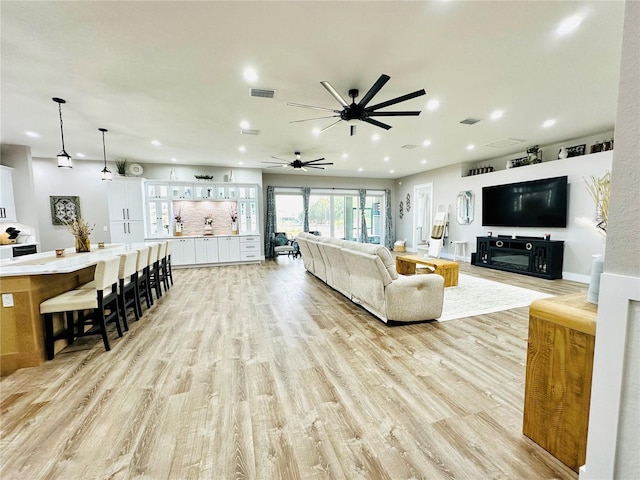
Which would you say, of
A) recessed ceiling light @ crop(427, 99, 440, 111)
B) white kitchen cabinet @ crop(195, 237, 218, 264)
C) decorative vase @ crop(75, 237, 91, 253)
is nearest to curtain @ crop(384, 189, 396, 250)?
white kitchen cabinet @ crop(195, 237, 218, 264)

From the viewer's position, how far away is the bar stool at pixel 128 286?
122 inches

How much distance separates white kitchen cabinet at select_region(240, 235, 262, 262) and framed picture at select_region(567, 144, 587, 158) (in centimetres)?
777

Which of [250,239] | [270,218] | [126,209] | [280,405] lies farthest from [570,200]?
[126,209]

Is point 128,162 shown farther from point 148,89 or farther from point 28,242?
point 148,89

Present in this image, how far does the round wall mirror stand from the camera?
314 inches

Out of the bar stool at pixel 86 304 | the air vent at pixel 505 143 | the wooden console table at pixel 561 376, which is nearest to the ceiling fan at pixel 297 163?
the air vent at pixel 505 143

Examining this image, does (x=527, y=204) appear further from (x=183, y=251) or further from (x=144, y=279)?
(x=183, y=251)

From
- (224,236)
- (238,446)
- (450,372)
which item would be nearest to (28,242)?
(224,236)

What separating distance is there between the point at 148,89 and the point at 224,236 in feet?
15.7

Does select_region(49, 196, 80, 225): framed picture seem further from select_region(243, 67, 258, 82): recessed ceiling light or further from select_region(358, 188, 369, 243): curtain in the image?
select_region(358, 188, 369, 243): curtain

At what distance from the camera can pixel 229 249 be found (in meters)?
7.83

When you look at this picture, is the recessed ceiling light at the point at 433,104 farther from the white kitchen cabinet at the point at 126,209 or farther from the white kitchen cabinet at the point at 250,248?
the white kitchen cabinet at the point at 126,209

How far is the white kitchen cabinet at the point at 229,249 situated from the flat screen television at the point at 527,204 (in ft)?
23.2

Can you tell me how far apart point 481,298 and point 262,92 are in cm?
448
